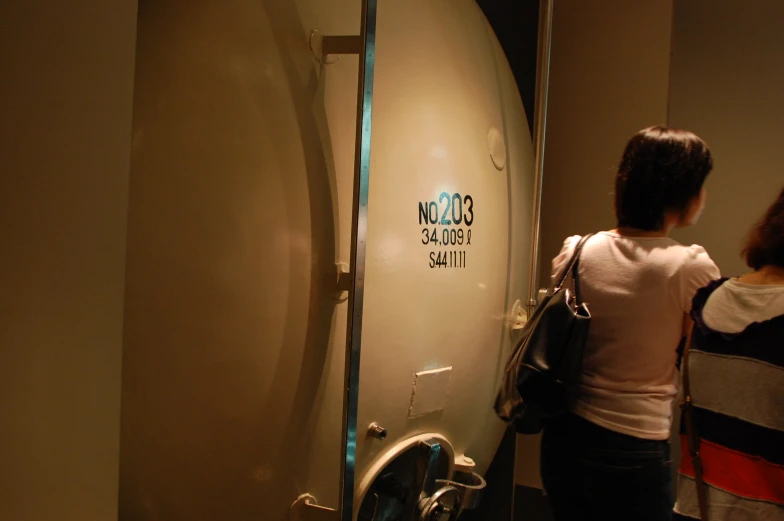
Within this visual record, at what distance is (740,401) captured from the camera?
2.99ft

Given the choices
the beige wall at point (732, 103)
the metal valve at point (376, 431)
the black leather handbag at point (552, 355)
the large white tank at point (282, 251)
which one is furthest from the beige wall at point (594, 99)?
the metal valve at point (376, 431)

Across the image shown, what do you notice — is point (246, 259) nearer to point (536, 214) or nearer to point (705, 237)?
point (536, 214)

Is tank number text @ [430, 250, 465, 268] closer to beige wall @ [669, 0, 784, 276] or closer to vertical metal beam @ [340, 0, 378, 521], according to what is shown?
vertical metal beam @ [340, 0, 378, 521]

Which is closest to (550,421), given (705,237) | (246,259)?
(246,259)

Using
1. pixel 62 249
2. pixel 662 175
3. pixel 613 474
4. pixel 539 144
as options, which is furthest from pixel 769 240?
pixel 62 249

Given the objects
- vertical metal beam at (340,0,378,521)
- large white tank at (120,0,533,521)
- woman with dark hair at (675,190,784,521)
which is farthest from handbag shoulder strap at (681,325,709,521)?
vertical metal beam at (340,0,378,521)

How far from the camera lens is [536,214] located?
1.42 meters

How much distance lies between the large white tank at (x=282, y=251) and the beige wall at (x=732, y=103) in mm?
1129

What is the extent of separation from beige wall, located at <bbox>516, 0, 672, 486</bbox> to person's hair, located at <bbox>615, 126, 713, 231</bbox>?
0.93 meters

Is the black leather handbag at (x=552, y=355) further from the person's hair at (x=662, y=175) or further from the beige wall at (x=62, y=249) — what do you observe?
the beige wall at (x=62, y=249)

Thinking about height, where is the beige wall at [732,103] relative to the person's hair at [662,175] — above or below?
above

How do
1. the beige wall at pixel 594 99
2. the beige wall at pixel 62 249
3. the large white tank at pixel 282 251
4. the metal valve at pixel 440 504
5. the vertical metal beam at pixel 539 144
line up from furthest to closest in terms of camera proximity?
the beige wall at pixel 594 99, the vertical metal beam at pixel 539 144, the metal valve at pixel 440 504, the large white tank at pixel 282 251, the beige wall at pixel 62 249

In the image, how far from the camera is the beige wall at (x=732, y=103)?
2.02 m

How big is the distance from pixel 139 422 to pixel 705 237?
5.93 ft
